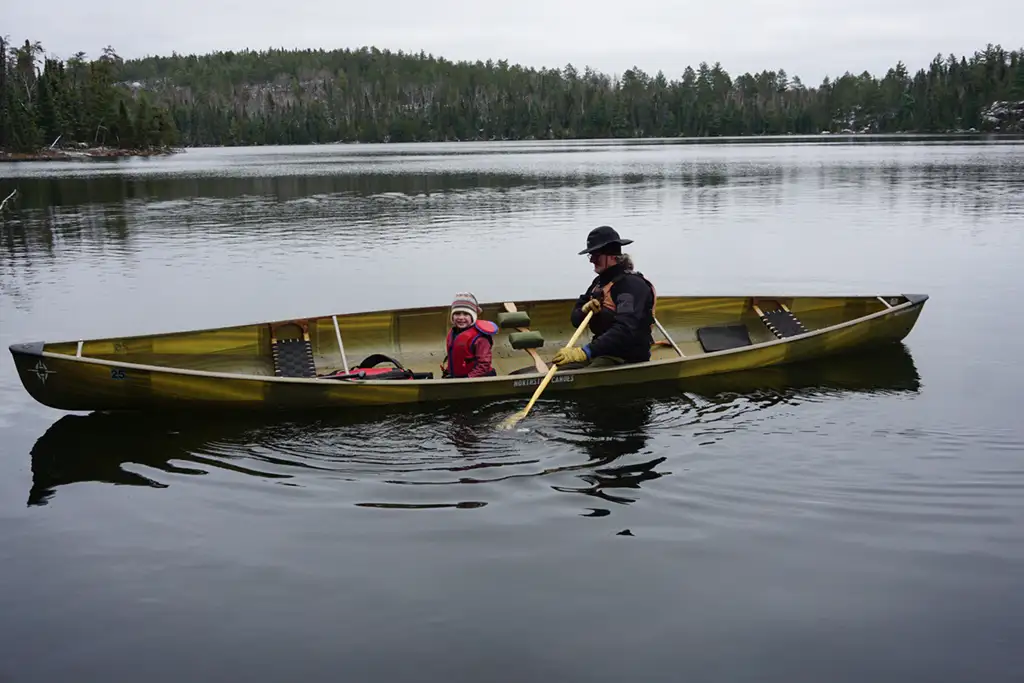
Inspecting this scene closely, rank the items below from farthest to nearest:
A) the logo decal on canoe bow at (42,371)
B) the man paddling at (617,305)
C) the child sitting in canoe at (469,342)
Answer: the man paddling at (617,305) → the child sitting in canoe at (469,342) → the logo decal on canoe bow at (42,371)

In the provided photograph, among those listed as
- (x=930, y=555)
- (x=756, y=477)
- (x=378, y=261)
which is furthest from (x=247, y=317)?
(x=930, y=555)

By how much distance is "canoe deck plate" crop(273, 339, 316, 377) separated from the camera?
1207 cm

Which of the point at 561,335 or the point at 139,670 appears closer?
the point at 139,670

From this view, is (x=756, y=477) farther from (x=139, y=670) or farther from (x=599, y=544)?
(x=139, y=670)

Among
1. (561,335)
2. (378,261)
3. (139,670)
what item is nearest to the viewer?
(139,670)

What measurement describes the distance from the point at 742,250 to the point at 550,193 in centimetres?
2220

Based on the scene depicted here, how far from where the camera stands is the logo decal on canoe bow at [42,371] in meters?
9.85

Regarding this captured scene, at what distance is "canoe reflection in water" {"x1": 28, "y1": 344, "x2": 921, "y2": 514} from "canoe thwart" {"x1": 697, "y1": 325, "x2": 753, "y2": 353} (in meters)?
1.43

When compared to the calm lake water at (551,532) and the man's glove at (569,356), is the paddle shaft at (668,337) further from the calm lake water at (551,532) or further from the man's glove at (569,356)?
the man's glove at (569,356)

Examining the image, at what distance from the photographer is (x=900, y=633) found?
21.1 feet

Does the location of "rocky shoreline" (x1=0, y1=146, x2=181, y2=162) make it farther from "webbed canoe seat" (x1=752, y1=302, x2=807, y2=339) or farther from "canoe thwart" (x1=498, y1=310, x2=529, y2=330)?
"webbed canoe seat" (x1=752, y1=302, x2=807, y2=339)

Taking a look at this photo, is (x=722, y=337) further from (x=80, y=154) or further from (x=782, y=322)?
(x=80, y=154)

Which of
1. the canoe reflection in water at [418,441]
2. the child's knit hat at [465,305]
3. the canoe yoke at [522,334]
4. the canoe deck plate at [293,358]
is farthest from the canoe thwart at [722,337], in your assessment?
the canoe deck plate at [293,358]

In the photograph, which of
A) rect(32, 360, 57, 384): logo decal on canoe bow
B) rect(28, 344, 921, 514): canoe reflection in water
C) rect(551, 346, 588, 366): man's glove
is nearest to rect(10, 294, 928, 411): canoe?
rect(32, 360, 57, 384): logo decal on canoe bow
